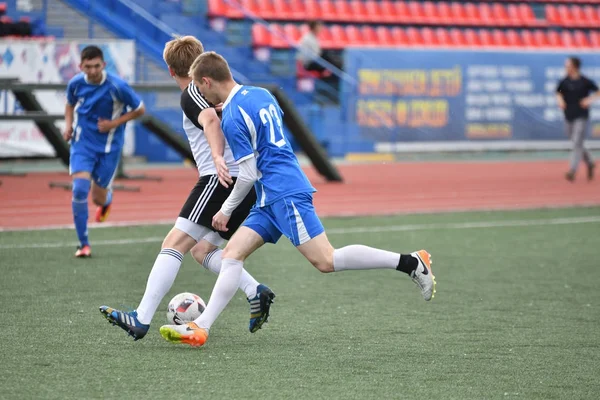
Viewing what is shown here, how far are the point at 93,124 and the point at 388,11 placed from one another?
61.5 feet

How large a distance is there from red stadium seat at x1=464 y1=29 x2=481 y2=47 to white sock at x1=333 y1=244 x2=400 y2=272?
72.1 feet

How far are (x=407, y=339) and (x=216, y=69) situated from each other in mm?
1922

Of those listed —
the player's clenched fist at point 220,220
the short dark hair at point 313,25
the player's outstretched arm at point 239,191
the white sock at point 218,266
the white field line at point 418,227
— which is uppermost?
the player's outstretched arm at point 239,191

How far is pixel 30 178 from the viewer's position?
56.7 ft

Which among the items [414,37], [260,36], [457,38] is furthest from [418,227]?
[457,38]

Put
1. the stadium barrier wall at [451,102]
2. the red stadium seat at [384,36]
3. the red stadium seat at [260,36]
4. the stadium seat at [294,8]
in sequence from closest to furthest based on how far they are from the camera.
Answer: the stadium barrier wall at [451,102] → the red stadium seat at [260,36] → the stadium seat at [294,8] → the red stadium seat at [384,36]

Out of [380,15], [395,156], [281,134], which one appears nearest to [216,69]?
[281,134]

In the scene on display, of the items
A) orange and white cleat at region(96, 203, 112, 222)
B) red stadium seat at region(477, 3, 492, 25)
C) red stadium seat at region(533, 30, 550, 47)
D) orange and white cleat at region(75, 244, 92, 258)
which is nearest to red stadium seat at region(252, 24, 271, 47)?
red stadium seat at region(477, 3, 492, 25)

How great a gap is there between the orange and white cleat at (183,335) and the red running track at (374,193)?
Result: 21.1 ft

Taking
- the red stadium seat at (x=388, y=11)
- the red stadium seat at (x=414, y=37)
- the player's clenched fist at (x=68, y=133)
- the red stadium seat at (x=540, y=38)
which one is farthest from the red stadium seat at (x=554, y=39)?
the player's clenched fist at (x=68, y=133)

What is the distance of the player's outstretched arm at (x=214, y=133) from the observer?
5.96 m

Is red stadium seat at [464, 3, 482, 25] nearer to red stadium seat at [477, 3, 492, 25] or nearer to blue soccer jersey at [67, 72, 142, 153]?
red stadium seat at [477, 3, 492, 25]

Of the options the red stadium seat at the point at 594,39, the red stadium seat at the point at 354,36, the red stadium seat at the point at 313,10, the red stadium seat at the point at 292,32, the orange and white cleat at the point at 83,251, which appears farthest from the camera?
the red stadium seat at the point at 594,39

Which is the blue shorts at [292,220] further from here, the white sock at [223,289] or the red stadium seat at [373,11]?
the red stadium seat at [373,11]
